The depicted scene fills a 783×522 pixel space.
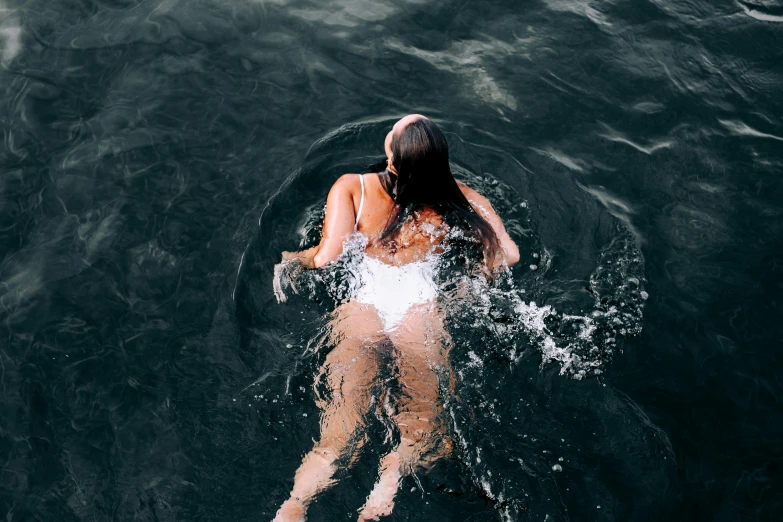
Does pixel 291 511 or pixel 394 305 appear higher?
pixel 394 305

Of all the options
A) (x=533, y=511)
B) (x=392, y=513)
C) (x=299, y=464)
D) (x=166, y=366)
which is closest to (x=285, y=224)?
(x=166, y=366)

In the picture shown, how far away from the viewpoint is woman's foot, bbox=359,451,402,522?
4.31 m

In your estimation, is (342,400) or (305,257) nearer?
(342,400)

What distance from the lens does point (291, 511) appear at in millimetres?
4316

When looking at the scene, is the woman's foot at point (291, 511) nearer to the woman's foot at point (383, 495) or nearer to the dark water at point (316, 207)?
the dark water at point (316, 207)

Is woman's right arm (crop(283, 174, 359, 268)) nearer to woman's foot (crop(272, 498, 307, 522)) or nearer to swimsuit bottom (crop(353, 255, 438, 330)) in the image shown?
swimsuit bottom (crop(353, 255, 438, 330))

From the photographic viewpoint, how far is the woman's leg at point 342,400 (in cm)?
439

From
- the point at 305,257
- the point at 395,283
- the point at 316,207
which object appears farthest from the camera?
the point at 316,207

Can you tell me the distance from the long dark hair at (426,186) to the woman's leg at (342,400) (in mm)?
633

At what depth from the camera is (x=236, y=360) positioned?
16.4ft

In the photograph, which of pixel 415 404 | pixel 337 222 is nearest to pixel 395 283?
pixel 337 222

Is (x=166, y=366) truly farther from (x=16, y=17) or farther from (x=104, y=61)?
(x=16, y=17)

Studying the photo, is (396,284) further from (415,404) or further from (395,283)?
(415,404)

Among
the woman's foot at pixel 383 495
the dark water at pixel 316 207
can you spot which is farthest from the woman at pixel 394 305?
the dark water at pixel 316 207
